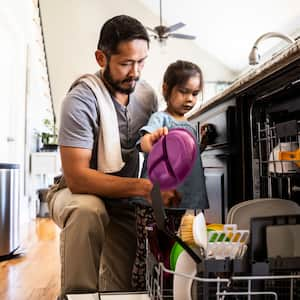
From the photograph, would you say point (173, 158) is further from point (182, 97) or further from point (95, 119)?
point (182, 97)

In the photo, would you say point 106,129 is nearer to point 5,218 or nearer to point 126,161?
point 126,161

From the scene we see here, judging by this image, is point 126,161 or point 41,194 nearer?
point 126,161

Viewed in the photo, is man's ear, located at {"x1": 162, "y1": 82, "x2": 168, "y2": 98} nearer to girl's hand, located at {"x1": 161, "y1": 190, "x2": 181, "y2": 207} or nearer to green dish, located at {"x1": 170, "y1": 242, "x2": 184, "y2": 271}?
girl's hand, located at {"x1": 161, "y1": 190, "x2": 181, "y2": 207}

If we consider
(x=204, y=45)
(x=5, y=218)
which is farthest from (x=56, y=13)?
(x=5, y=218)

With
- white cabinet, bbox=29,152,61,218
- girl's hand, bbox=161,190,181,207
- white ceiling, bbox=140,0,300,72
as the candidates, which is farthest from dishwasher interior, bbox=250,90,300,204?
white ceiling, bbox=140,0,300,72

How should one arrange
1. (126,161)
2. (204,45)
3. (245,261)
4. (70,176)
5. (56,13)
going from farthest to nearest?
1. (204,45)
2. (56,13)
3. (126,161)
4. (70,176)
5. (245,261)

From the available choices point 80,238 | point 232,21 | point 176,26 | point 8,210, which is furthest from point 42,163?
point 80,238

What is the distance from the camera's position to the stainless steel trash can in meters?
2.54

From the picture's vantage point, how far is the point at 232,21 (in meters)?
5.70

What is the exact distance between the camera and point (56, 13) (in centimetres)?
639

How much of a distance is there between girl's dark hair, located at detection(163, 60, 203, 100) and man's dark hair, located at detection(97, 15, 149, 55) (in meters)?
0.18

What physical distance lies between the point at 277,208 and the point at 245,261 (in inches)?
14.7

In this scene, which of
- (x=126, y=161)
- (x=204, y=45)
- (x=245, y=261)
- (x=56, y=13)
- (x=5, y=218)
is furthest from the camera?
(x=204, y=45)

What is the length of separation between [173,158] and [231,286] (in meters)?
0.23
